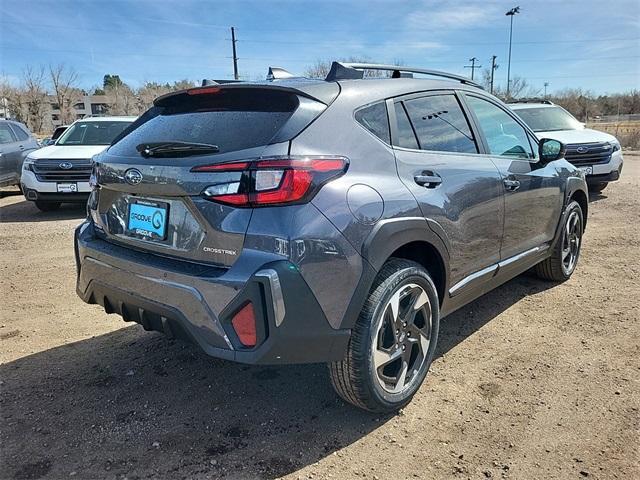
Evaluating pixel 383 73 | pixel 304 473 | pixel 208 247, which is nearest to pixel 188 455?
pixel 304 473

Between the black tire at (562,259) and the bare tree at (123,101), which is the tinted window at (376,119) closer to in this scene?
the black tire at (562,259)

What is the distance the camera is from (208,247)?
7.48ft

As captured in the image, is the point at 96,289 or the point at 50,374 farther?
the point at 50,374

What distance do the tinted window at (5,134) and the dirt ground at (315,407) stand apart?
26.9 ft

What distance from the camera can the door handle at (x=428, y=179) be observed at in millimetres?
2754

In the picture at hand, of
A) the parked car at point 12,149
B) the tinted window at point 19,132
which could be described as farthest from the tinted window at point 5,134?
the tinted window at point 19,132

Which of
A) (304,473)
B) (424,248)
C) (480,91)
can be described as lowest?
(304,473)

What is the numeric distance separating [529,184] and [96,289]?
3.08 meters

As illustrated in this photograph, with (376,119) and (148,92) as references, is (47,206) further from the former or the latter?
(148,92)

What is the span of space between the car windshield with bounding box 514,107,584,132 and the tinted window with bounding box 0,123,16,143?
10643mm

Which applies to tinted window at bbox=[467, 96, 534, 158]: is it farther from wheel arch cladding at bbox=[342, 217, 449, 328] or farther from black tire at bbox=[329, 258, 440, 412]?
black tire at bbox=[329, 258, 440, 412]

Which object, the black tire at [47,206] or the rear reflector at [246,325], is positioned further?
the black tire at [47,206]

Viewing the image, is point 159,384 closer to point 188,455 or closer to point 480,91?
point 188,455

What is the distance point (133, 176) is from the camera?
253 centimetres
